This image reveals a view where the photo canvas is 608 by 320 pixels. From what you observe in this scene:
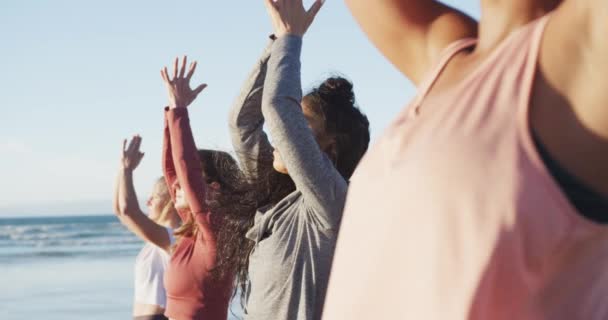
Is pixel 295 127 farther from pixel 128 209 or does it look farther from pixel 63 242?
pixel 63 242

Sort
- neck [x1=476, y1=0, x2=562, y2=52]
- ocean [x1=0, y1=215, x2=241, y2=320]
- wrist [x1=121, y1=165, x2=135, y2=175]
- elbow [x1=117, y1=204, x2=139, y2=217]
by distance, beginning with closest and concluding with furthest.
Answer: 1. neck [x1=476, y1=0, x2=562, y2=52]
2. elbow [x1=117, y1=204, x2=139, y2=217]
3. wrist [x1=121, y1=165, x2=135, y2=175]
4. ocean [x1=0, y1=215, x2=241, y2=320]

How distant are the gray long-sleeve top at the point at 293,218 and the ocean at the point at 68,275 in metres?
2.32

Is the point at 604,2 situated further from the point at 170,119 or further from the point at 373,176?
the point at 170,119

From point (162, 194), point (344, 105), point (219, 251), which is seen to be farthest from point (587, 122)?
point (162, 194)

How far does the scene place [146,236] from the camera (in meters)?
7.00

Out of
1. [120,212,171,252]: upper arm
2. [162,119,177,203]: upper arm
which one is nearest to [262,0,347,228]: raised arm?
[162,119,177,203]: upper arm

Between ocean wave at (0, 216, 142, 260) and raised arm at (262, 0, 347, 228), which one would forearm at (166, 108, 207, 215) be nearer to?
raised arm at (262, 0, 347, 228)

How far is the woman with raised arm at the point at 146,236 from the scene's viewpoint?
7078mm

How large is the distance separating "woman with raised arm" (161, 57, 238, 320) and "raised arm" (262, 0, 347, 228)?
4.09 ft

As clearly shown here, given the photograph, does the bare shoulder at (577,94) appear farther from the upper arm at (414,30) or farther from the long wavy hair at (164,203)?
the long wavy hair at (164,203)

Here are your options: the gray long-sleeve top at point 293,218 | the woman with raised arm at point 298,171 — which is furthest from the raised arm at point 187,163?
the gray long-sleeve top at point 293,218

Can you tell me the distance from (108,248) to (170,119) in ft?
91.3

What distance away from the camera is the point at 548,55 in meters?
1.12

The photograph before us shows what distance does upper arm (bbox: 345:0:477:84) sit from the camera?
1359 millimetres
